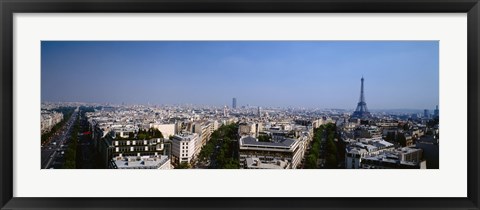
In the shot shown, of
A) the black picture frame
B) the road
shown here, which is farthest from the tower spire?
the road

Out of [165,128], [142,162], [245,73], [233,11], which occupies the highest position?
[233,11]

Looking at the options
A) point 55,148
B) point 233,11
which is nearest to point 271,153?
point 233,11

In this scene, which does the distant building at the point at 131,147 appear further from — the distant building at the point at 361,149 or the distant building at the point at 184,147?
the distant building at the point at 361,149

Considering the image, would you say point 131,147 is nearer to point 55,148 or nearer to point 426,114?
point 55,148

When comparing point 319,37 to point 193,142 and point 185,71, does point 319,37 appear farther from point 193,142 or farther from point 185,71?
point 193,142

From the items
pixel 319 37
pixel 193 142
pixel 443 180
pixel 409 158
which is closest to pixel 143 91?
pixel 193 142
